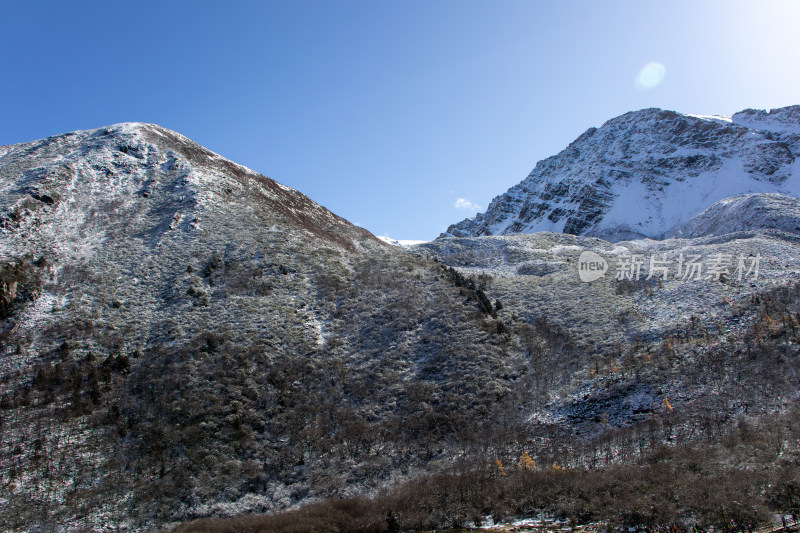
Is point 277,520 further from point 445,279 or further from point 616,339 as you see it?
point 445,279

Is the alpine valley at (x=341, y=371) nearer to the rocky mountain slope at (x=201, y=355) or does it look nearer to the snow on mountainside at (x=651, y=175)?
the rocky mountain slope at (x=201, y=355)

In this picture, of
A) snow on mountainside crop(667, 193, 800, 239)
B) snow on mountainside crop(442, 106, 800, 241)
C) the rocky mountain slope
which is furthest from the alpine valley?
snow on mountainside crop(442, 106, 800, 241)

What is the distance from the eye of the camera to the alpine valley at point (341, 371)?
17.2 m

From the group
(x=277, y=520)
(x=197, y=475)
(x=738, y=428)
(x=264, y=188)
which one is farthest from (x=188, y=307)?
(x=738, y=428)

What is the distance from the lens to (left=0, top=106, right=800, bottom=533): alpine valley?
1722cm

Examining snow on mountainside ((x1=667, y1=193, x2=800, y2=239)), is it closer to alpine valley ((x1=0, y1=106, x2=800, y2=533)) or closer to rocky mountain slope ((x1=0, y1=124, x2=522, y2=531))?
alpine valley ((x1=0, y1=106, x2=800, y2=533))

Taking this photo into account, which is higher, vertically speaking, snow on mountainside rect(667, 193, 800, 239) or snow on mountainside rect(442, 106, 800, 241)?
snow on mountainside rect(442, 106, 800, 241)

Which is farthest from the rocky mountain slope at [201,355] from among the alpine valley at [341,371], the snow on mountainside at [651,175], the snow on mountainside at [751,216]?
the snow on mountainside at [651,175]

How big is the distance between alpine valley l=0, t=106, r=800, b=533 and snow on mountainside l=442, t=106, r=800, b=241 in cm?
6305

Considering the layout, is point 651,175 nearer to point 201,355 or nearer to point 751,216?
point 751,216

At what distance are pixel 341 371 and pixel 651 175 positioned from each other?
12052 cm

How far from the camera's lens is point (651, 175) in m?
121

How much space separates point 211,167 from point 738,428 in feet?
171

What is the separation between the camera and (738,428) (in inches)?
723
